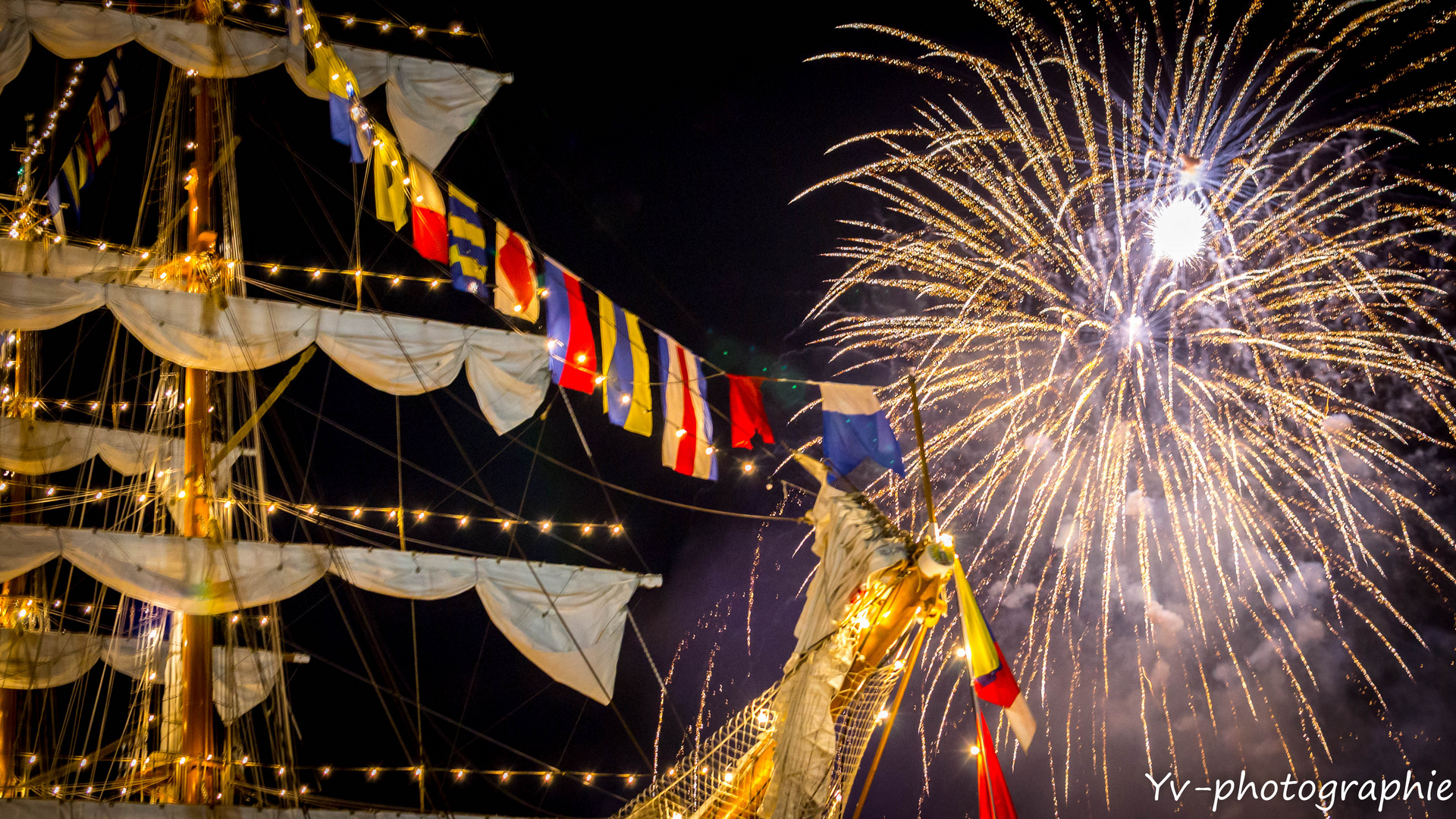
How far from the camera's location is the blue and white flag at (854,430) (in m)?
10.5

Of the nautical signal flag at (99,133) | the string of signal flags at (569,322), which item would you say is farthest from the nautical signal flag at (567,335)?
the nautical signal flag at (99,133)

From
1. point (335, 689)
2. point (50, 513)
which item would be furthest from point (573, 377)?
point (50, 513)

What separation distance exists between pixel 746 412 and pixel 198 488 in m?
6.48

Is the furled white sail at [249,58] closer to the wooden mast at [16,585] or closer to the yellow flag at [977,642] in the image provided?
the wooden mast at [16,585]

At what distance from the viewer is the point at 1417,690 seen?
20000mm

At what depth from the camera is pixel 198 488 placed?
1230cm

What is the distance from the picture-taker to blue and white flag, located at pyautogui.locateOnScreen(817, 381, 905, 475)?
10.5 meters

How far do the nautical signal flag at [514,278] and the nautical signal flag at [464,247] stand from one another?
18cm

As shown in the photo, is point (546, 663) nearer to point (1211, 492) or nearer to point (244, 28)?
point (244, 28)

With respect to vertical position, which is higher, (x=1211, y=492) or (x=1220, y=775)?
(x=1211, y=492)

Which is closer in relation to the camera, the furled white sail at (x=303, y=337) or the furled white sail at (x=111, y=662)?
the furled white sail at (x=303, y=337)

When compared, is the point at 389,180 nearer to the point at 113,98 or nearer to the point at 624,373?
the point at 624,373

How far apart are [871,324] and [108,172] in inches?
539

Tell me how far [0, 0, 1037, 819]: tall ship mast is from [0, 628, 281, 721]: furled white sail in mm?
42
